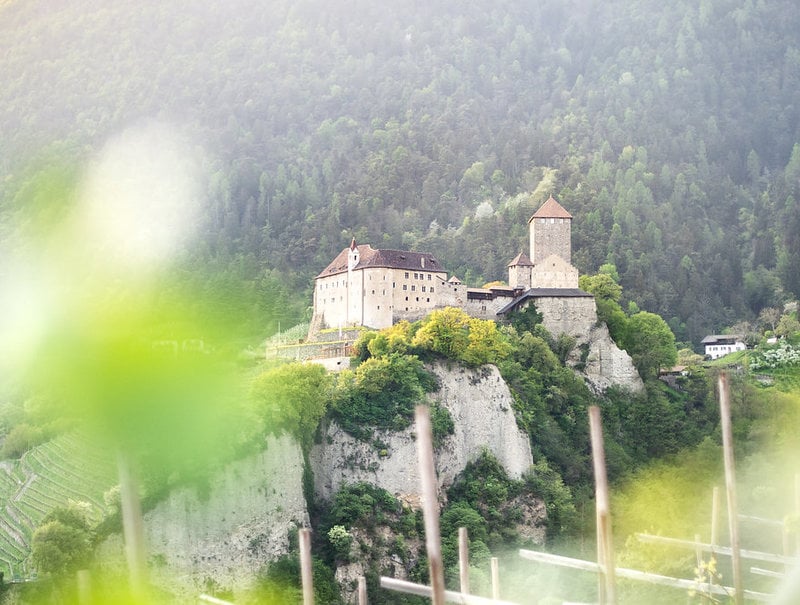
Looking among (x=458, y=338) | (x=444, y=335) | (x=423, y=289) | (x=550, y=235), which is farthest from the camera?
(x=550, y=235)

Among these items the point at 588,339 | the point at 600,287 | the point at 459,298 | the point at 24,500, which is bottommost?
the point at 24,500

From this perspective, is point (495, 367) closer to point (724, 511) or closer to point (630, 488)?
point (630, 488)

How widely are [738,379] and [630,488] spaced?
53.1 feet

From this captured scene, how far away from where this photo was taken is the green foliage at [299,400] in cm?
4106

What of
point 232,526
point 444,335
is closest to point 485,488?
point 444,335

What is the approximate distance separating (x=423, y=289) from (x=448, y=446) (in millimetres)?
9035

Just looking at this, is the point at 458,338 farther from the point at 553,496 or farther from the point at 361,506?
the point at 361,506

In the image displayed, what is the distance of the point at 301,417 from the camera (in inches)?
1695

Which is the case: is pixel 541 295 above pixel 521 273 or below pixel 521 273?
below

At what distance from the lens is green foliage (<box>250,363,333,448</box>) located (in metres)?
41.1

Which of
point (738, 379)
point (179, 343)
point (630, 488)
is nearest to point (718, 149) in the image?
point (738, 379)

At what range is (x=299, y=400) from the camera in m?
42.8

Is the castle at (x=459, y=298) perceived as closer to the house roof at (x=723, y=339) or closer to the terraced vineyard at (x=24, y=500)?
the terraced vineyard at (x=24, y=500)

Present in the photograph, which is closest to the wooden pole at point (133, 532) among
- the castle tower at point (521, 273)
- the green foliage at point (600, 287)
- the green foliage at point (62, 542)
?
the green foliage at point (62, 542)
